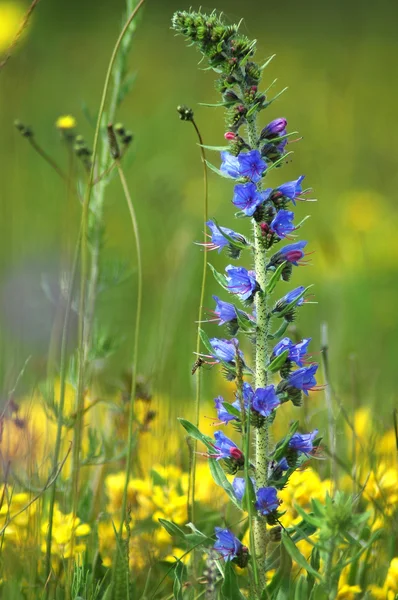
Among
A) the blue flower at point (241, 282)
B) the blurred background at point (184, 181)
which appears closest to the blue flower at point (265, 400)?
the blue flower at point (241, 282)

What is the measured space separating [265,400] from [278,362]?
3.5 inches

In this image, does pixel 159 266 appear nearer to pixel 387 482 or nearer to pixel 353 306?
pixel 353 306

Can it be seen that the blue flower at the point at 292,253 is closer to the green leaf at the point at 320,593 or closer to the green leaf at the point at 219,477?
the green leaf at the point at 219,477

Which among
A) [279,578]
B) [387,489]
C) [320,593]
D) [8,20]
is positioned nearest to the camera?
[320,593]

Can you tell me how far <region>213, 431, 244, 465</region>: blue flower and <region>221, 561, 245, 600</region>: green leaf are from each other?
225mm

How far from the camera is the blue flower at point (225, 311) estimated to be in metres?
1.86

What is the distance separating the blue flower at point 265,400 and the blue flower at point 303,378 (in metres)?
0.07

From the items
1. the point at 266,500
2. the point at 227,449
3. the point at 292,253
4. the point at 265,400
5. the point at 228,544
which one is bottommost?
the point at 228,544

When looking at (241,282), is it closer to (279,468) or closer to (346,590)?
(279,468)

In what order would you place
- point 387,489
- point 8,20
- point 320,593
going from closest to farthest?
point 320,593 < point 387,489 < point 8,20

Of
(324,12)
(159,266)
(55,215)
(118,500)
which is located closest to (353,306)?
(159,266)

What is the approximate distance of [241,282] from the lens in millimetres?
1851

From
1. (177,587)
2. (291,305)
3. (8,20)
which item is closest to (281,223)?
(291,305)

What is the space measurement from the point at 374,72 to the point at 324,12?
12.5 ft
